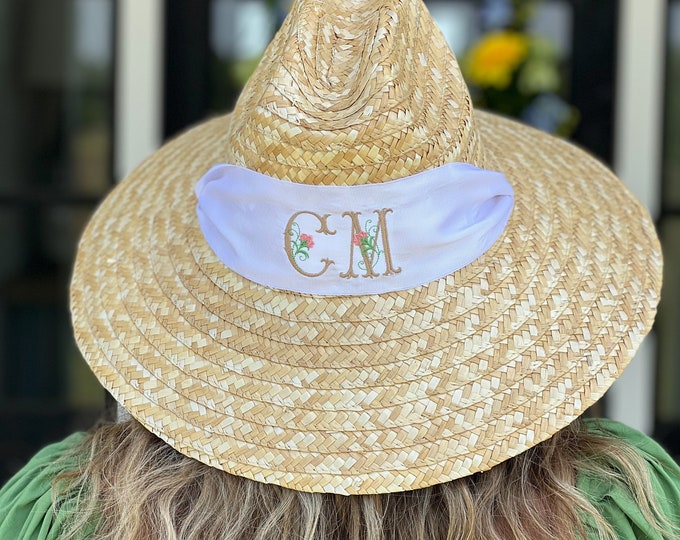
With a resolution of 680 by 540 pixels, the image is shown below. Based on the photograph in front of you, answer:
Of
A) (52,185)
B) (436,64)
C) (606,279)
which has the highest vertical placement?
(436,64)

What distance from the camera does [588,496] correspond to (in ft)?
3.55

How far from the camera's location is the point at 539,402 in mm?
1062

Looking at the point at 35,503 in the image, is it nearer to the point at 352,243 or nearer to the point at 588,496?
the point at 352,243

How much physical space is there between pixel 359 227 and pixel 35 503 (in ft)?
1.91

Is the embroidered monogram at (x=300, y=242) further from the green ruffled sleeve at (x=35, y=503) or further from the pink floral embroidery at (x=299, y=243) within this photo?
the green ruffled sleeve at (x=35, y=503)

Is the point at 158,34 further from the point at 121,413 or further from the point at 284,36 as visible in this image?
the point at 121,413

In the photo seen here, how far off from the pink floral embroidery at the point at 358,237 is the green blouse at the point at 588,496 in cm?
41

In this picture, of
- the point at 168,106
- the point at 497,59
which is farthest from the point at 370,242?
the point at 168,106

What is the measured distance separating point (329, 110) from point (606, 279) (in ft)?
1.46

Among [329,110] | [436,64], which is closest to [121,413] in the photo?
[329,110]

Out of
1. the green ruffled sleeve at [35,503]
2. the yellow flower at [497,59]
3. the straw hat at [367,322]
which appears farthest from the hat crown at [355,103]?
the yellow flower at [497,59]

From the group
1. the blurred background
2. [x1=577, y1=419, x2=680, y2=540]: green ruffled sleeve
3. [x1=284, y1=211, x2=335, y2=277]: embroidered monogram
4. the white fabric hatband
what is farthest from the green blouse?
the blurred background

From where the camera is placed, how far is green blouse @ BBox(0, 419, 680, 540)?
107 cm

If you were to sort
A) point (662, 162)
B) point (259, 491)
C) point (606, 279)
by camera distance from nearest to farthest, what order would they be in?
point (259, 491), point (606, 279), point (662, 162)
